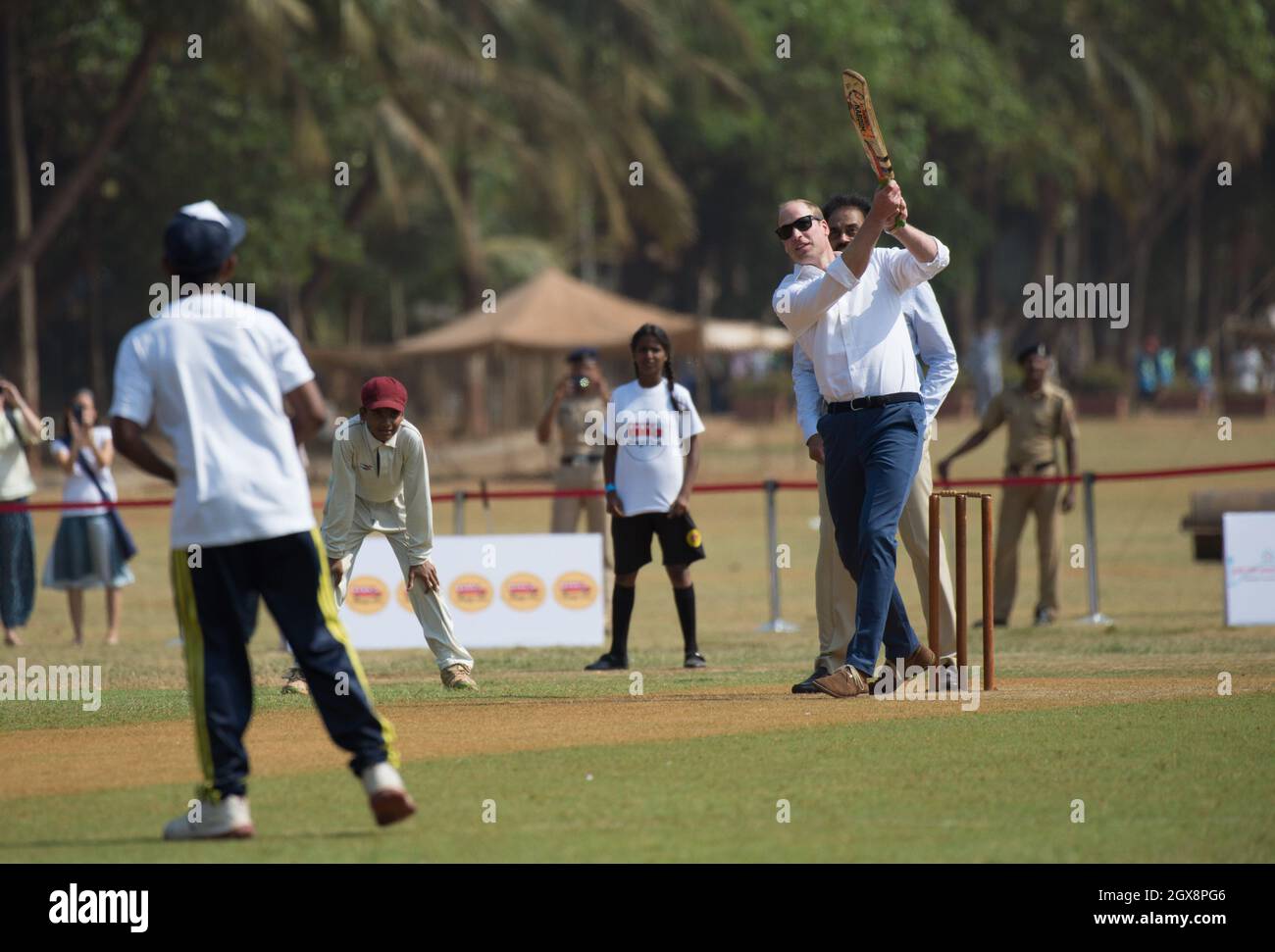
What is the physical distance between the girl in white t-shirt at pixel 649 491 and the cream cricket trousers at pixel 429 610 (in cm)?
171

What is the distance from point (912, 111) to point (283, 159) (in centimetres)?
2116

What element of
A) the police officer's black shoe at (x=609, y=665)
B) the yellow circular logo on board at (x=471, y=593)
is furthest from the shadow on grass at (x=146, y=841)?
the yellow circular logo on board at (x=471, y=593)

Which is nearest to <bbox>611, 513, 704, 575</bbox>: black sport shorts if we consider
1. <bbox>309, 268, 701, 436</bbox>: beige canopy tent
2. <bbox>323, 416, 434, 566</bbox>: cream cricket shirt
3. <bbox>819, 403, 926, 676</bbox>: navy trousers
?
<bbox>323, 416, 434, 566</bbox>: cream cricket shirt

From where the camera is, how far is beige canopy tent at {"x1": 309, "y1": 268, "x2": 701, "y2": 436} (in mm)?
34875

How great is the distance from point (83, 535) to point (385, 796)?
10.9 meters

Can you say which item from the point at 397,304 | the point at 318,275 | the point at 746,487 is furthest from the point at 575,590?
the point at 397,304

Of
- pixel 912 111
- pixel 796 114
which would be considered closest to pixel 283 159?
pixel 796 114

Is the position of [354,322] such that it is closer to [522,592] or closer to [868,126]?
[522,592]

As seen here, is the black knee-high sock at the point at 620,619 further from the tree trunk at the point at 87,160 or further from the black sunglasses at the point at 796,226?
the tree trunk at the point at 87,160

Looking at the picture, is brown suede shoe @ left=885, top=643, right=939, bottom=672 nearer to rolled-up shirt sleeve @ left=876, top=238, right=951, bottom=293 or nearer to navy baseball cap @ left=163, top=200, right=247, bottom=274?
rolled-up shirt sleeve @ left=876, top=238, right=951, bottom=293

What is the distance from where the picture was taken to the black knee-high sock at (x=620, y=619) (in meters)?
12.3

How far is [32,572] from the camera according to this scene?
16.2 m
